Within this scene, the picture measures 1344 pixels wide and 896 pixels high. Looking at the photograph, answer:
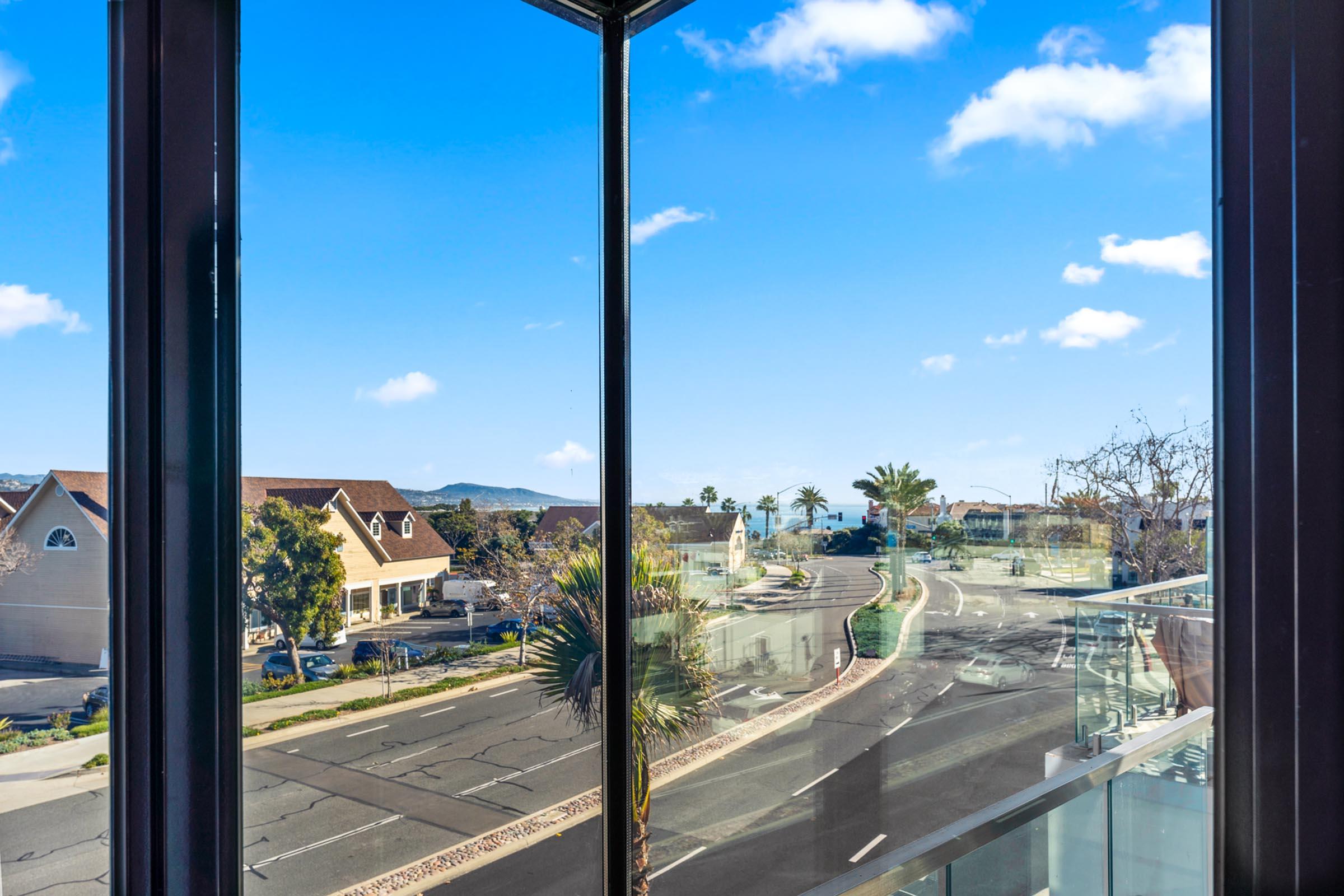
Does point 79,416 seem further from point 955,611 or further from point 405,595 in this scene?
point 955,611

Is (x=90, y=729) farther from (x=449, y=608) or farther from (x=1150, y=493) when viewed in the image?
(x=1150, y=493)

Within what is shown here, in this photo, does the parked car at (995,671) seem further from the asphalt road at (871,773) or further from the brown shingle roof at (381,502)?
the brown shingle roof at (381,502)

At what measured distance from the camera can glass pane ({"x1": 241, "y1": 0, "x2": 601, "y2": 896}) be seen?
126 centimetres

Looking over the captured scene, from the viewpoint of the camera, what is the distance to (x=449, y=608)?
5.12 ft

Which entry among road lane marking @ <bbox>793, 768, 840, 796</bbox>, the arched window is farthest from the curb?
the arched window

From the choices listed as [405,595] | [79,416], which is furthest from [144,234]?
[405,595]

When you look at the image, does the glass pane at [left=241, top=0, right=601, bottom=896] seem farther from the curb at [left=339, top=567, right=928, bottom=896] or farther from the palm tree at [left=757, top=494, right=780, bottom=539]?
the palm tree at [left=757, top=494, right=780, bottom=539]

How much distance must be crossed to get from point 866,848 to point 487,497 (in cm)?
107

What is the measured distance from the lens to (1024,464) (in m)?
1.32

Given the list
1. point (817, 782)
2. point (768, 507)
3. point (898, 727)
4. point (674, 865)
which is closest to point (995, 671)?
point (898, 727)

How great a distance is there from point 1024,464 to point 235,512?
1.29m

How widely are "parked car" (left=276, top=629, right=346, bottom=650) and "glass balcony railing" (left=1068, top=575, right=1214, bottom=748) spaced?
1.28 m

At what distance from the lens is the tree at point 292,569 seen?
120 cm

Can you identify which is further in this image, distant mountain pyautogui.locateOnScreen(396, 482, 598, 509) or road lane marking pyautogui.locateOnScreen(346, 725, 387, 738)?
distant mountain pyautogui.locateOnScreen(396, 482, 598, 509)
